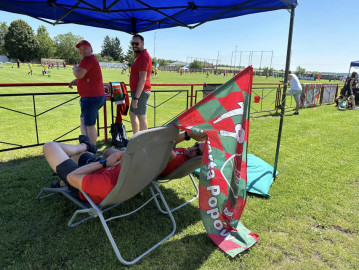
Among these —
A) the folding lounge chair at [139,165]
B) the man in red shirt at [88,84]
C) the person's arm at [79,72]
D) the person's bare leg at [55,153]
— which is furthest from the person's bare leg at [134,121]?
the folding lounge chair at [139,165]

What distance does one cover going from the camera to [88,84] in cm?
404

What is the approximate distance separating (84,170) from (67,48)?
102 meters

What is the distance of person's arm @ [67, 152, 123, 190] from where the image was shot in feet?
7.21

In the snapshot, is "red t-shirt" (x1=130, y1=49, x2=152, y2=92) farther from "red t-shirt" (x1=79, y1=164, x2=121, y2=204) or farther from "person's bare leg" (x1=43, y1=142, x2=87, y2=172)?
"red t-shirt" (x1=79, y1=164, x2=121, y2=204)

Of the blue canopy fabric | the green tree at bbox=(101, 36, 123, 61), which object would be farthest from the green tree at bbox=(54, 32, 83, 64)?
the blue canopy fabric

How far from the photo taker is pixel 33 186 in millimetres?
3334

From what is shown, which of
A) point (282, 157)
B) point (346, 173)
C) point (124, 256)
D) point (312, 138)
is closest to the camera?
point (124, 256)

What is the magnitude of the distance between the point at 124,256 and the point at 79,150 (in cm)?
129

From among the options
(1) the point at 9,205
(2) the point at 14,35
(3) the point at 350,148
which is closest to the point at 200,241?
(1) the point at 9,205

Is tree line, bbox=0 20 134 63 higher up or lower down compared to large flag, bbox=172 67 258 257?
higher up

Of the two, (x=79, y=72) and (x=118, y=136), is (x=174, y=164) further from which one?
(x=118, y=136)

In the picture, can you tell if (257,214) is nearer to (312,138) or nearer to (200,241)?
(200,241)

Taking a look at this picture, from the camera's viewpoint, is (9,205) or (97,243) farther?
(9,205)

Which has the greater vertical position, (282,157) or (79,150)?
(79,150)
